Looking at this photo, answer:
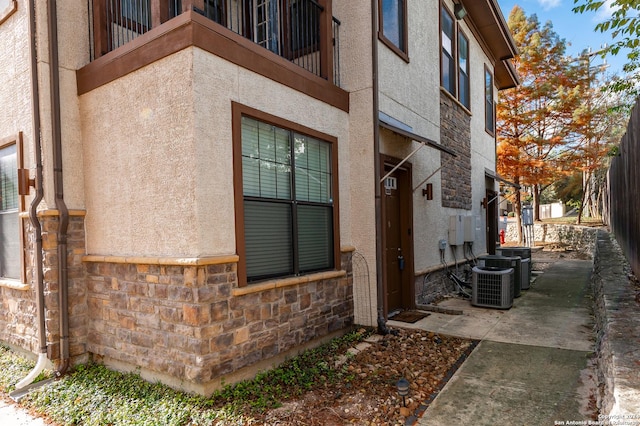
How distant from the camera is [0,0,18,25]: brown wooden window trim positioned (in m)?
4.79

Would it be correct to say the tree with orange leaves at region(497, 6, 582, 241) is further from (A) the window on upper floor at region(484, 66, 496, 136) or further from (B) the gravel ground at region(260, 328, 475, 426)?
(B) the gravel ground at region(260, 328, 475, 426)

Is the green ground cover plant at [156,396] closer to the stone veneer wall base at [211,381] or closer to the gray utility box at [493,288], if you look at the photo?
the stone veneer wall base at [211,381]

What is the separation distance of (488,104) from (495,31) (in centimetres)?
221

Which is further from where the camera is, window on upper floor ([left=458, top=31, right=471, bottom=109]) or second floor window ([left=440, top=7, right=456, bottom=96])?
window on upper floor ([left=458, top=31, right=471, bottom=109])

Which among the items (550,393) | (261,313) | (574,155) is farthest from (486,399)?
(574,155)

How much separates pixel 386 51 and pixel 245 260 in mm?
3960

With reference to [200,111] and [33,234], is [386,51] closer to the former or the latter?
[200,111]

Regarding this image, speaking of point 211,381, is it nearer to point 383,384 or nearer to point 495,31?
point 383,384

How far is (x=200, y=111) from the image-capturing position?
3596mm

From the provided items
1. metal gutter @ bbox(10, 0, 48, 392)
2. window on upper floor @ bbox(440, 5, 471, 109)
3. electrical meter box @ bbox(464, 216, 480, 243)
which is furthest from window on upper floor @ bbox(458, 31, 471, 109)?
metal gutter @ bbox(10, 0, 48, 392)

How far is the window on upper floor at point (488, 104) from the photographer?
11055 mm

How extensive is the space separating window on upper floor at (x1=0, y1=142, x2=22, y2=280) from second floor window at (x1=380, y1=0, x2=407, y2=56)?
5.52 meters

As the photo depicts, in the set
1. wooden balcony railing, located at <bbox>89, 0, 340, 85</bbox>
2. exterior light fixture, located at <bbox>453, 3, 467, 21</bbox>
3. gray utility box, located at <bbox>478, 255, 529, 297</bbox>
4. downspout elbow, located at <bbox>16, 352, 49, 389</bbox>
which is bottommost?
downspout elbow, located at <bbox>16, 352, 49, 389</bbox>

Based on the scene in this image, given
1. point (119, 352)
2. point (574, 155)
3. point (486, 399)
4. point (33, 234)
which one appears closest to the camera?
point (486, 399)
